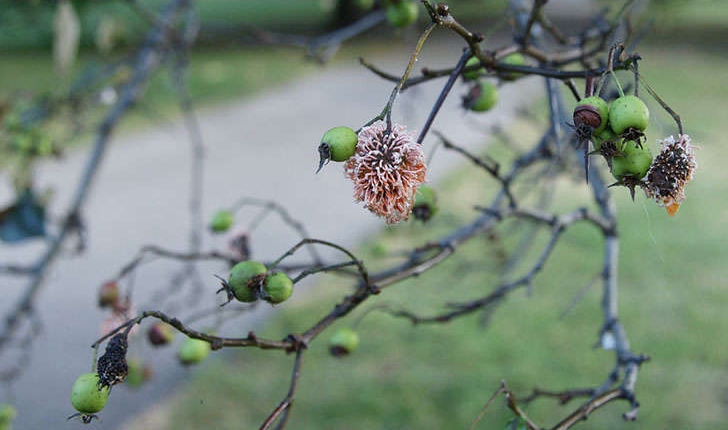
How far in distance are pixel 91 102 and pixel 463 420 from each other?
2526 millimetres

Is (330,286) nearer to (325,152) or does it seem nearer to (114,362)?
(114,362)

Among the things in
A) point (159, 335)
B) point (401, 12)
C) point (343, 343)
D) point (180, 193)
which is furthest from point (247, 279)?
point (180, 193)

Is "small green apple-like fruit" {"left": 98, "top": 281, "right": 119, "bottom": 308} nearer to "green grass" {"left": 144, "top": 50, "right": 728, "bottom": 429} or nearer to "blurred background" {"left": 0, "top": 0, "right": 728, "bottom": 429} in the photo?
"blurred background" {"left": 0, "top": 0, "right": 728, "bottom": 429}

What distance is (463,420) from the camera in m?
3.99

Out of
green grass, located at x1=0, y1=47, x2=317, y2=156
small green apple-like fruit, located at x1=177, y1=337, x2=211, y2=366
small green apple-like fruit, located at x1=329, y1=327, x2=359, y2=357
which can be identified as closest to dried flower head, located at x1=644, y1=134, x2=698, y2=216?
small green apple-like fruit, located at x1=329, y1=327, x2=359, y2=357

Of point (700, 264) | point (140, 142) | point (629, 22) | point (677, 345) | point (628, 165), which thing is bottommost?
point (628, 165)

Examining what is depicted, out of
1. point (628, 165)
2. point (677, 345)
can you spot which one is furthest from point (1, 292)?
point (628, 165)

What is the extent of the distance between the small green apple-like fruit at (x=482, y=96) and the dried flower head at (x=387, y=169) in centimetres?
55

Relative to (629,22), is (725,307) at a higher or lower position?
higher

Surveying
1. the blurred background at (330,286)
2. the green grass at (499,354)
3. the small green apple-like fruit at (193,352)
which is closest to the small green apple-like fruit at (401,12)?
the blurred background at (330,286)

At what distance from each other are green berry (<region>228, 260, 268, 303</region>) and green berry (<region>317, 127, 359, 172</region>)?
1.05 ft

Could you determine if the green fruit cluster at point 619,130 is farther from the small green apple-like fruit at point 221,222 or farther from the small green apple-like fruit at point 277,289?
the small green apple-like fruit at point 221,222

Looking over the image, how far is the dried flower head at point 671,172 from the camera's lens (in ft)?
2.91

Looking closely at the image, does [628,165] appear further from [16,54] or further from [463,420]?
[16,54]
